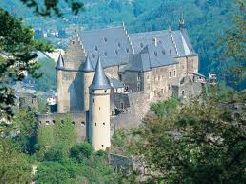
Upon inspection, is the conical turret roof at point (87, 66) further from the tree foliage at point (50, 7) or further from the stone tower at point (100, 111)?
the tree foliage at point (50, 7)

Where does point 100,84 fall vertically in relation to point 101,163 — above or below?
above

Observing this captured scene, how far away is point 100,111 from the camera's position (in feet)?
143

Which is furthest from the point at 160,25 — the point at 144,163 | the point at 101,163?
the point at 144,163

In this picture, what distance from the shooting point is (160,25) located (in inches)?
5305

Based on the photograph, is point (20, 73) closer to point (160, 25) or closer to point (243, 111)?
point (243, 111)

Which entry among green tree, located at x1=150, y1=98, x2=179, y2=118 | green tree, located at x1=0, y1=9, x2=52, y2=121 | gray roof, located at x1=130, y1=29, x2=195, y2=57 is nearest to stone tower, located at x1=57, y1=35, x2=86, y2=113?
green tree, located at x1=150, y1=98, x2=179, y2=118

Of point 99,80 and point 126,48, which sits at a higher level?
point 126,48

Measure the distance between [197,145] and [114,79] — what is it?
3349 centimetres

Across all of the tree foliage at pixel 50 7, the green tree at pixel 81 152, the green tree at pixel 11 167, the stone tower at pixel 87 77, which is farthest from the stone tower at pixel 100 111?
the tree foliage at pixel 50 7

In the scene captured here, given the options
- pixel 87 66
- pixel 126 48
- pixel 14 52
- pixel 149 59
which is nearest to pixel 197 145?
pixel 14 52

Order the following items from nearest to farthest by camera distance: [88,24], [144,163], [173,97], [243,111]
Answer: [243,111]
[144,163]
[173,97]
[88,24]

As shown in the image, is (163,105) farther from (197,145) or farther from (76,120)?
(197,145)

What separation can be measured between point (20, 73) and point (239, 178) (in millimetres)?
3915

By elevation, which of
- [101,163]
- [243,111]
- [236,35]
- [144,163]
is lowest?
[101,163]
